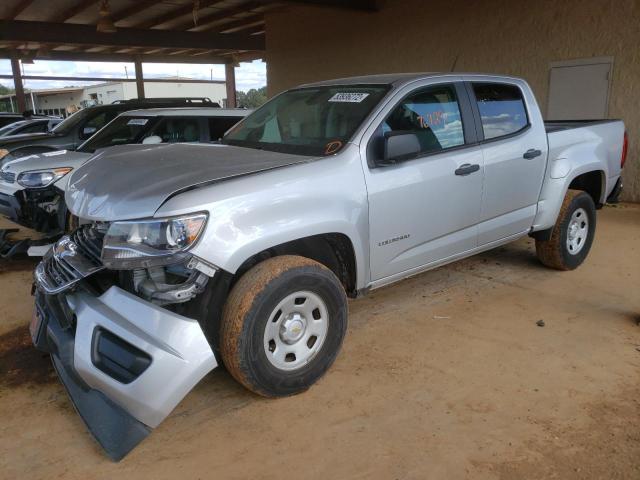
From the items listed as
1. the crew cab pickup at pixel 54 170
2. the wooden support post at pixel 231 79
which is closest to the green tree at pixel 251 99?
the wooden support post at pixel 231 79

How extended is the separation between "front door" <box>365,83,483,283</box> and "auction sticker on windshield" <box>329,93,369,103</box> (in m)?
0.27

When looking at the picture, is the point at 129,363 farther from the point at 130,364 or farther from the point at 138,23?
the point at 138,23

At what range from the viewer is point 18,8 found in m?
13.9

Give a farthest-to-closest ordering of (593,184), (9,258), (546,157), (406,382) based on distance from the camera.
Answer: (9,258) < (593,184) < (546,157) < (406,382)

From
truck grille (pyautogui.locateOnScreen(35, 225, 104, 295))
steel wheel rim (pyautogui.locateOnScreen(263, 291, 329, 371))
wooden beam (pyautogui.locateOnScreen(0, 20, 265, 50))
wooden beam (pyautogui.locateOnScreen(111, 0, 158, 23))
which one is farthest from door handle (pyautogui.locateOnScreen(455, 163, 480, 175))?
wooden beam (pyautogui.locateOnScreen(0, 20, 265, 50))

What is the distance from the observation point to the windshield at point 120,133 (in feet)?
21.7

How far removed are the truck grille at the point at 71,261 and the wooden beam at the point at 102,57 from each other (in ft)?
71.8

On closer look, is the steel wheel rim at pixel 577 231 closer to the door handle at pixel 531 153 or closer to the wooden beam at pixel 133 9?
the door handle at pixel 531 153

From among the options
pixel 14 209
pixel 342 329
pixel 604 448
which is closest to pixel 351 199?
pixel 342 329

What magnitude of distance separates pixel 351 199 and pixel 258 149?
0.90m

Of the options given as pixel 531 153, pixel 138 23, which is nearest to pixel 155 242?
pixel 531 153

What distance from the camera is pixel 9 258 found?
5.81 m

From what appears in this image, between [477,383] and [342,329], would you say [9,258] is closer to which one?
[342,329]

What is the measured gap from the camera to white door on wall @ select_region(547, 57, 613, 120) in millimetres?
8523
